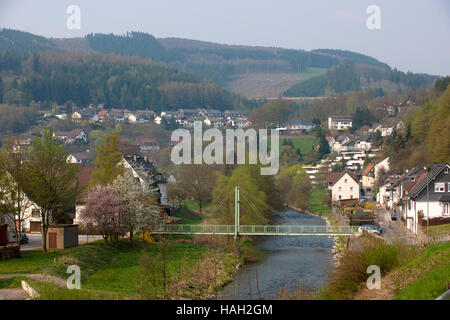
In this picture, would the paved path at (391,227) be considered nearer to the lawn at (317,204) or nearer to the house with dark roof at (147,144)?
the lawn at (317,204)

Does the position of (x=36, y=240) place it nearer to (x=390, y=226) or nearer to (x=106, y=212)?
(x=106, y=212)

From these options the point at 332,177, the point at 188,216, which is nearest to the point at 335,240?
the point at 188,216

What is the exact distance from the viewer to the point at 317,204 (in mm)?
68125

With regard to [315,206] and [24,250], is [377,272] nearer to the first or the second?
[24,250]

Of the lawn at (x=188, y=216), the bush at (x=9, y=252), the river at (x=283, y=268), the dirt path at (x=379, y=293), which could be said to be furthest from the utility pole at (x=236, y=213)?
the dirt path at (x=379, y=293)

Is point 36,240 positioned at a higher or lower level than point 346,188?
higher

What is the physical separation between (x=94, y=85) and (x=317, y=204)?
12607 cm

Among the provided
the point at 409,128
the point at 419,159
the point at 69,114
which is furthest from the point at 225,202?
the point at 69,114

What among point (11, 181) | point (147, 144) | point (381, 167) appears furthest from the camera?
point (147, 144)

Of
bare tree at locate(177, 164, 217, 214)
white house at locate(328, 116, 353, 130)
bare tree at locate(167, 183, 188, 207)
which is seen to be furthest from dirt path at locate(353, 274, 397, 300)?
white house at locate(328, 116, 353, 130)

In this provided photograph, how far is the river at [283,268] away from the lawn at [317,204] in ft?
50.6

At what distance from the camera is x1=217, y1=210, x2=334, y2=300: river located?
23.6 m

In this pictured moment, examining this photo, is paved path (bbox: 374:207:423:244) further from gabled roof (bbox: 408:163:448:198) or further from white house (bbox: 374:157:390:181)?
white house (bbox: 374:157:390:181)

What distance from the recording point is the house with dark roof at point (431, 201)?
127ft
